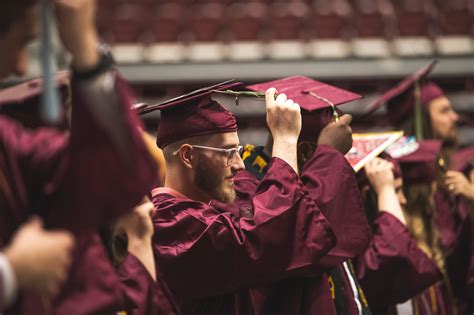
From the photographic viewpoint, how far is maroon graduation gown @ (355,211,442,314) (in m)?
3.15

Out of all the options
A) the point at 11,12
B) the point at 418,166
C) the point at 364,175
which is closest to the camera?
the point at 11,12

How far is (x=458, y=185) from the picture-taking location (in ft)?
13.4

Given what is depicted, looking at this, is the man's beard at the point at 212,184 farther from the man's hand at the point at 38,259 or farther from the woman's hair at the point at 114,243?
the man's hand at the point at 38,259

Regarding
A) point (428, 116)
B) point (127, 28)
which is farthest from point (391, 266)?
point (127, 28)

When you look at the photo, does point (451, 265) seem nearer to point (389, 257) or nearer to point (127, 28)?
point (389, 257)

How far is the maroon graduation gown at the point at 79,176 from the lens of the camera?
4.53 ft

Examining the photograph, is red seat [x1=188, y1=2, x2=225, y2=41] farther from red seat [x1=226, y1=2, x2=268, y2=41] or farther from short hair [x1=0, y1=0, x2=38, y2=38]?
short hair [x1=0, y1=0, x2=38, y2=38]

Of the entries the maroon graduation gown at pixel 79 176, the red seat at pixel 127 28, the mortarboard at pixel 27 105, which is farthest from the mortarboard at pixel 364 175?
the red seat at pixel 127 28

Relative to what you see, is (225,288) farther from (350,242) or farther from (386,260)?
(386,260)

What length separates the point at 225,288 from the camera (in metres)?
2.29

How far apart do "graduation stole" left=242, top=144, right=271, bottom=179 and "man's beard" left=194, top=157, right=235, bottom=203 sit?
0.36 m

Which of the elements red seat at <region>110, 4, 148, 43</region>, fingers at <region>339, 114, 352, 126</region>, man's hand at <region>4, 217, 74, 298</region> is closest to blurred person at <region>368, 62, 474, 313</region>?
fingers at <region>339, 114, 352, 126</region>

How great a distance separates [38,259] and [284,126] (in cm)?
117

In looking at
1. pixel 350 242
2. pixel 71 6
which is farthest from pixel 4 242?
pixel 350 242
